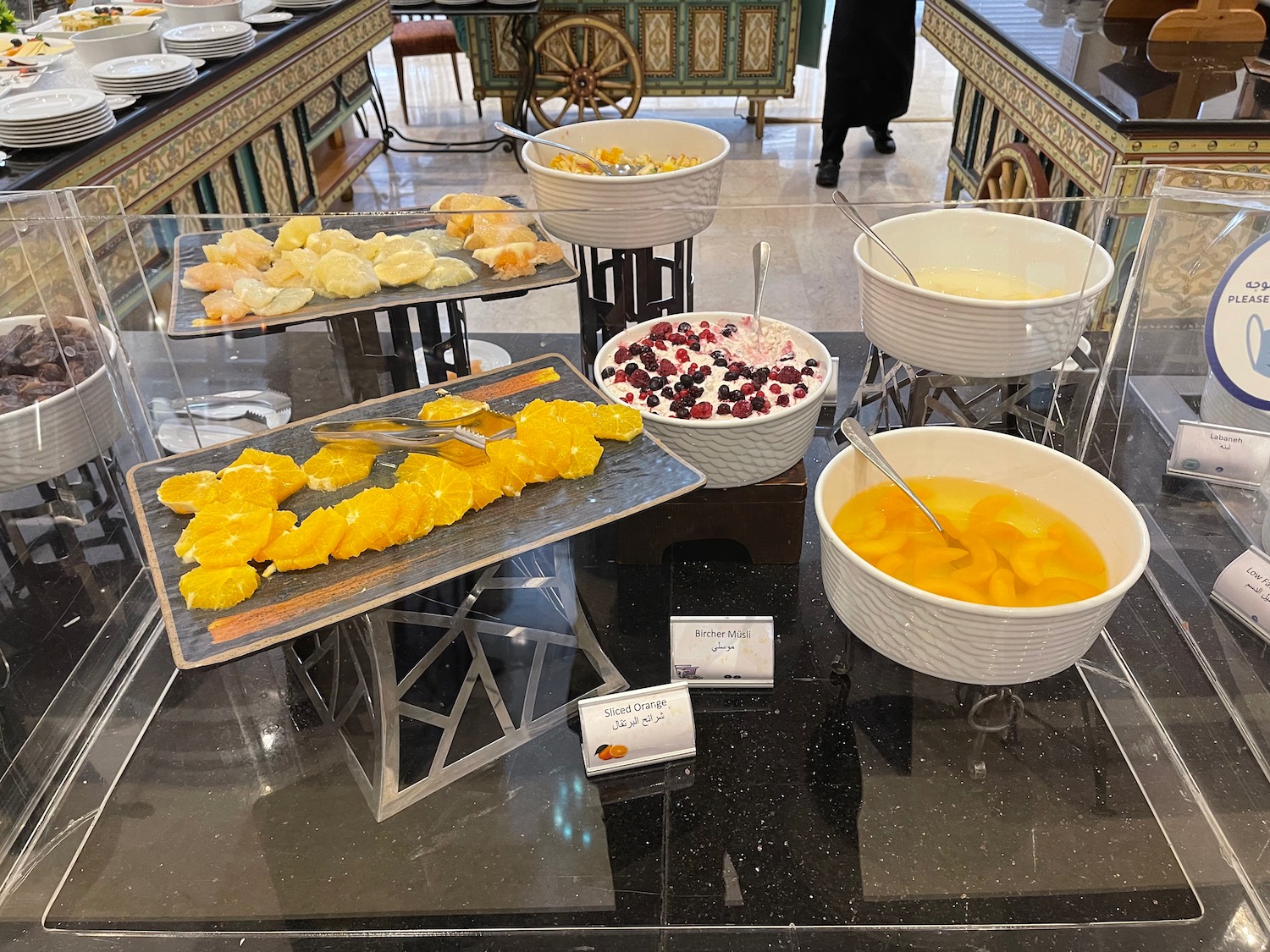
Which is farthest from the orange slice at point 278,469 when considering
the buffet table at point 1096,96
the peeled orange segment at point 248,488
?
the buffet table at point 1096,96

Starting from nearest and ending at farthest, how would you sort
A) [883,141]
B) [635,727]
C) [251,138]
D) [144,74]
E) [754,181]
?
[635,727], [144,74], [251,138], [754,181], [883,141]

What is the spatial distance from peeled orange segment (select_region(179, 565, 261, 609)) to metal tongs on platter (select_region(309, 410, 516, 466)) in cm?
24

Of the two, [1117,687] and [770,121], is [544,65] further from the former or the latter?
[1117,687]

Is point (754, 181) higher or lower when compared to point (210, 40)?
lower

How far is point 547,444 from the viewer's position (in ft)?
3.31

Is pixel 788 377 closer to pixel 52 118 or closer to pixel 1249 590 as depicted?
pixel 1249 590

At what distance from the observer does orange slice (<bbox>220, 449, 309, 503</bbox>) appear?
100 centimetres

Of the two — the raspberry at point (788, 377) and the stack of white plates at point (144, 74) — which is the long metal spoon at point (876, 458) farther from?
the stack of white plates at point (144, 74)

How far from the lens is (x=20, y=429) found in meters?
1.20

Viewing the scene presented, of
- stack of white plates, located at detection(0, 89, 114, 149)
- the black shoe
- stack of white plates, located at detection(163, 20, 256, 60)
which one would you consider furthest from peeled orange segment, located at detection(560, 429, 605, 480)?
the black shoe

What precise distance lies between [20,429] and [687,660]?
0.94m

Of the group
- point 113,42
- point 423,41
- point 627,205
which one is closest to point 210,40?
point 113,42

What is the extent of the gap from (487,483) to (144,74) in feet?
6.66

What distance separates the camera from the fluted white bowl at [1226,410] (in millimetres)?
1279
